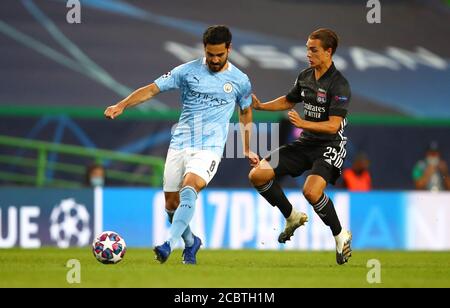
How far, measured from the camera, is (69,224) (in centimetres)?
1648

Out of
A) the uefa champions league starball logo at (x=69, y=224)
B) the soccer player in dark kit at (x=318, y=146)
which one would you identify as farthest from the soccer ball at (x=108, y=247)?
the uefa champions league starball logo at (x=69, y=224)

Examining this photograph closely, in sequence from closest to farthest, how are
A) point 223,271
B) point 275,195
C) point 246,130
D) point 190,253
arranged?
point 223,271, point 190,253, point 246,130, point 275,195

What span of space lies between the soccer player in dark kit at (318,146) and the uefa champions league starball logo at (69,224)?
525 cm

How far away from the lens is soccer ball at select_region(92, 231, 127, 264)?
10852mm

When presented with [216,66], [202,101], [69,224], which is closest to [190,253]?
[202,101]

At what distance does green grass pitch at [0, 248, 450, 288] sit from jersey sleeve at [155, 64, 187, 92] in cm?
169

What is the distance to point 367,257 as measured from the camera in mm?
13758

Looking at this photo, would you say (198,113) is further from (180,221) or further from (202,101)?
(180,221)

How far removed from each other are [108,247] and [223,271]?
3.85ft

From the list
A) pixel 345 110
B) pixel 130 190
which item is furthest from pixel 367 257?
pixel 130 190

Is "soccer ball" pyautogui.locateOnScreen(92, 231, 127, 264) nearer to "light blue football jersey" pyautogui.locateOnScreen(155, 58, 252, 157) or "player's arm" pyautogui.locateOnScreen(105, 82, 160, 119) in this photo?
"light blue football jersey" pyautogui.locateOnScreen(155, 58, 252, 157)

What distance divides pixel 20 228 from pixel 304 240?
4108mm
